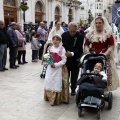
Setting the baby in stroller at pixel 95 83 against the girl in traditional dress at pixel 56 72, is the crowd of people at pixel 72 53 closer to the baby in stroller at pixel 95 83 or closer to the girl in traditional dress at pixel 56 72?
the girl in traditional dress at pixel 56 72

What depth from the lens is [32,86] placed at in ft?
22.2

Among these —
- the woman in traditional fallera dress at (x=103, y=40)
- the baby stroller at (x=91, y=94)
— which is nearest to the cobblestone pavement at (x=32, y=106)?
the baby stroller at (x=91, y=94)

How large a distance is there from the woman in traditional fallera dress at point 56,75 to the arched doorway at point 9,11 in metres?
20.1

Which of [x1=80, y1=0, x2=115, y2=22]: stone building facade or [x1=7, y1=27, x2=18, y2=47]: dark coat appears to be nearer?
[x1=7, y1=27, x2=18, y2=47]: dark coat

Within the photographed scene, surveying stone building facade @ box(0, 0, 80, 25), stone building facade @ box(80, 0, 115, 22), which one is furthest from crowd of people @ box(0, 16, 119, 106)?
stone building facade @ box(80, 0, 115, 22)

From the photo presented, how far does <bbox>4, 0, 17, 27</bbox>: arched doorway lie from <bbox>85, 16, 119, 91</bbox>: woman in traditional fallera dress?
20.2m

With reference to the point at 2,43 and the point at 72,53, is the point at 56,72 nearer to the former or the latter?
the point at 72,53

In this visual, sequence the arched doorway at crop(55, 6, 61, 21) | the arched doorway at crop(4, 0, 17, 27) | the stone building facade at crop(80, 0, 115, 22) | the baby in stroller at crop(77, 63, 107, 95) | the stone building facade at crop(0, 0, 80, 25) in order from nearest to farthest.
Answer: the baby in stroller at crop(77, 63, 107, 95) < the arched doorway at crop(4, 0, 17, 27) < the stone building facade at crop(0, 0, 80, 25) < the arched doorway at crop(55, 6, 61, 21) < the stone building facade at crop(80, 0, 115, 22)

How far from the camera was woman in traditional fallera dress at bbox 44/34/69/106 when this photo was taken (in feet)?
16.8

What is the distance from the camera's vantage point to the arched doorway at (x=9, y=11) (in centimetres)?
2447

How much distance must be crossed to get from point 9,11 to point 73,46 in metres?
20.7

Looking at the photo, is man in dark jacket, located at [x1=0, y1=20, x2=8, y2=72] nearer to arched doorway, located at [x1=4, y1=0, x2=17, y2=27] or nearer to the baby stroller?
the baby stroller

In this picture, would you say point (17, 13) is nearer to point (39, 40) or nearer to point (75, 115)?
point (39, 40)

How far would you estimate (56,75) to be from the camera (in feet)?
16.9
